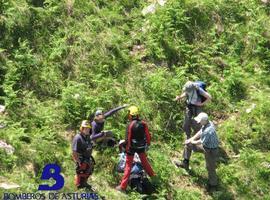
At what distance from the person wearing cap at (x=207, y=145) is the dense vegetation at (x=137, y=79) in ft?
1.60

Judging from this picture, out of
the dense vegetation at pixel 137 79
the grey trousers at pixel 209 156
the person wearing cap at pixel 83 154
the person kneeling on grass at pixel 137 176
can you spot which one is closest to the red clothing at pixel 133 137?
the person kneeling on grass at pixel 137 176

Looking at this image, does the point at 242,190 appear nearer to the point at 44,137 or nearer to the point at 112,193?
the point at 112,193

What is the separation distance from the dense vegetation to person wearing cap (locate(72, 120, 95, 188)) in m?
0.38

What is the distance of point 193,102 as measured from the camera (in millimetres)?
13797

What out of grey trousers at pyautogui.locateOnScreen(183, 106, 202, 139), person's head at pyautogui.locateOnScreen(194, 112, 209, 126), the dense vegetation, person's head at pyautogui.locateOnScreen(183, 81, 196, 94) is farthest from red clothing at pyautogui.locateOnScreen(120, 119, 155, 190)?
person's head at pyautogui.locateOnScreen(183, 81, 196, 94)

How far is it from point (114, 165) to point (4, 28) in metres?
6.21

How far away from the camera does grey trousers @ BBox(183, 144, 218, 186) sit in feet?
42.1

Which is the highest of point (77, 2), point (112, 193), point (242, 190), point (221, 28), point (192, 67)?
point (77, 2)

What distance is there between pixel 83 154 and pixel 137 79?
4.65 m

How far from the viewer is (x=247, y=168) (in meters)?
14.0

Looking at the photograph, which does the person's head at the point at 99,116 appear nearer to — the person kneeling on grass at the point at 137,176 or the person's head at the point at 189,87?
the person kneeling on grass at the point at 137,176

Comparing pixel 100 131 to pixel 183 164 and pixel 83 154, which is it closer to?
pixel 83 154

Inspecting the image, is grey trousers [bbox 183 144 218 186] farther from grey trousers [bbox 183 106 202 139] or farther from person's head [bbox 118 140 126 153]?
person's head [bbox 118 140 126 153]

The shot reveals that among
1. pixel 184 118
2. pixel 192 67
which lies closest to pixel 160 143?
pixel 184 118
